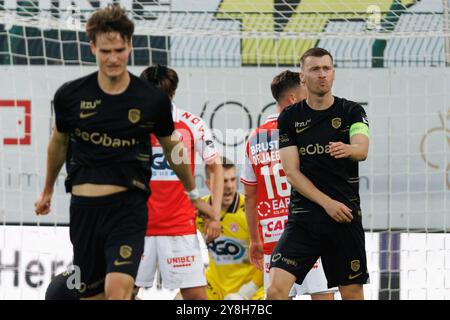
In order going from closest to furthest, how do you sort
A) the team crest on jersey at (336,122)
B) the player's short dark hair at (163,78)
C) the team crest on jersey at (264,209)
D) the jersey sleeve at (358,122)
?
the jersey sleeve at (358,122) → the team crest on jersey at (336,122) → the player's short dark hair at (163,78) → the team crest on jersey at (264,209)

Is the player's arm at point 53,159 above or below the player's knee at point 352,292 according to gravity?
above

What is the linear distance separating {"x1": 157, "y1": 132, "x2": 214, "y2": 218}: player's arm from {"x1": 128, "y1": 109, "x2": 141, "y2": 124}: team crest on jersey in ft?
0.69

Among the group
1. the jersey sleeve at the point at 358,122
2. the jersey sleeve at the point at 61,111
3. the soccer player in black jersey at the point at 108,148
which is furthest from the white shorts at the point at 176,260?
the jersey sleeve at the point at 61,111

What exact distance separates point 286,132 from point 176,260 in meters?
1.29

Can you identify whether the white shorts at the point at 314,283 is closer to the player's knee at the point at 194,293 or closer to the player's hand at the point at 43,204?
the player's knee at the point at 194,293

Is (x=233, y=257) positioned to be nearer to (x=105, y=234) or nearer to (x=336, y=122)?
(x=336, y=122)

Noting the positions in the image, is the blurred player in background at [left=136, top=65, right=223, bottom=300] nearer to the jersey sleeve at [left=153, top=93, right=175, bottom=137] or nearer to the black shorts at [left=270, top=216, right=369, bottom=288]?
the black shorts at [left=270, top=216, right=369, bottom=288]

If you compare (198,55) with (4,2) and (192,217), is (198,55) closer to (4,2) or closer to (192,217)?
(4,2)

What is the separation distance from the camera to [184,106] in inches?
462

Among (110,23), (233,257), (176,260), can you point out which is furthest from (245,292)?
(110,23)

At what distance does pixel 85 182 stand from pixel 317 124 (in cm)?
156

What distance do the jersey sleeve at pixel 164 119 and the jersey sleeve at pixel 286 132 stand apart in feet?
3.24

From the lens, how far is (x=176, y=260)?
7.19 meters

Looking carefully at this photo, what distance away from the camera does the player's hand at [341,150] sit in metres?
6.20
